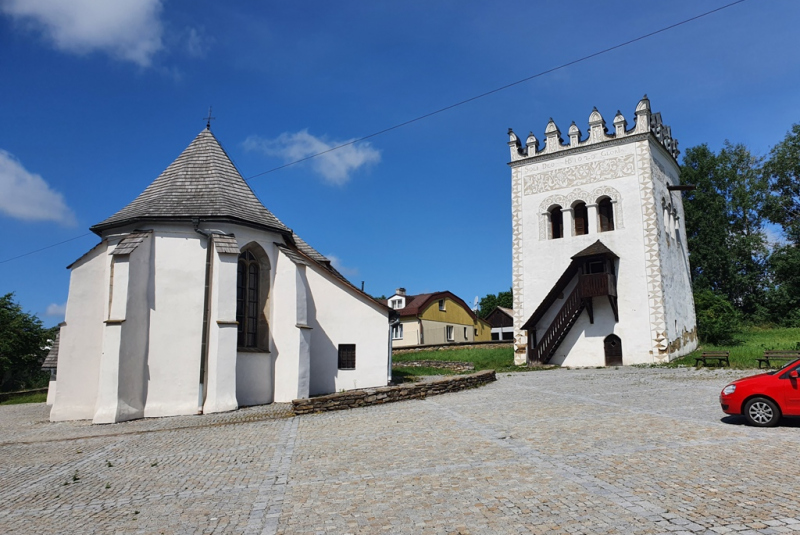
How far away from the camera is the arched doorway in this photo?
90.8 feet

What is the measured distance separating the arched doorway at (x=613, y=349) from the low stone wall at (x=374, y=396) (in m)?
12.3

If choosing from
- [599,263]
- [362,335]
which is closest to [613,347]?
[599,263]

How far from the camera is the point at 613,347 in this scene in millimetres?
27844

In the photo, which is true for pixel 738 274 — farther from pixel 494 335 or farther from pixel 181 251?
pixel 181 251

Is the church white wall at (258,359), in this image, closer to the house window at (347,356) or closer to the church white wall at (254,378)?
the church white wall at (254,378)

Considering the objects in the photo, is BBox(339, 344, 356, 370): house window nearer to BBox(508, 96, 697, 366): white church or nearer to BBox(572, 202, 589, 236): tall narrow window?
BBox(508, 96, 697, 366): white church

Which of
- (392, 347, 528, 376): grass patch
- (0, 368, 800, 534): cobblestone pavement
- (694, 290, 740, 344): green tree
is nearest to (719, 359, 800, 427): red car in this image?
(0, 368, 800, 534): cobblestone pavement

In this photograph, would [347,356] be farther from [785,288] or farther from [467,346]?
[785,288]

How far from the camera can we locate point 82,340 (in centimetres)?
1725

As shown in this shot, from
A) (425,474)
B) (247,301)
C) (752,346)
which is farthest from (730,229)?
(425,474)

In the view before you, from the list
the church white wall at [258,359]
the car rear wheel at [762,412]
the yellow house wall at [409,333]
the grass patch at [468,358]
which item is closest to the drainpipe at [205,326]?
the church white wall at [258,359]

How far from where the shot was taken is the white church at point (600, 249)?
27266mm

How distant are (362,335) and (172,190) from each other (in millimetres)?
8595

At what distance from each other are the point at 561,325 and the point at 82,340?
2147cm
